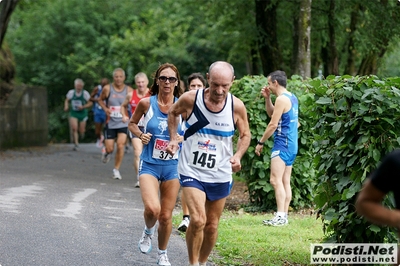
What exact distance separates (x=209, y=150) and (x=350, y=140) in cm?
125

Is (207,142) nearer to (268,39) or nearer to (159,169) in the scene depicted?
(159,169)

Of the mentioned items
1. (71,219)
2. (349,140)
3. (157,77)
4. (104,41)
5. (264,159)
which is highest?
(104,41)

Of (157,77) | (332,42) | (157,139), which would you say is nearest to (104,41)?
(332,42)

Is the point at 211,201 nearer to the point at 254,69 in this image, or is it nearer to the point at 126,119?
the point at 126,119

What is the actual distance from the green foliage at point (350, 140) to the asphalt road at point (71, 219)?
1.85 metres

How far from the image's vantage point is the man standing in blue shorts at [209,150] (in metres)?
7.44

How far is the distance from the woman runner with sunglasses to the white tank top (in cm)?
91

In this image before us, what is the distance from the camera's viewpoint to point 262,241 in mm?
9812

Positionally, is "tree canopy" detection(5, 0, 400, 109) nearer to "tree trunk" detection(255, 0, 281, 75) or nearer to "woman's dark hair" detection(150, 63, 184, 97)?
"tree trunk" detection(255, 0, 281, 75)

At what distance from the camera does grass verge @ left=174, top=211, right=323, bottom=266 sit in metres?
8.70

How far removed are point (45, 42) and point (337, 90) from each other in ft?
121

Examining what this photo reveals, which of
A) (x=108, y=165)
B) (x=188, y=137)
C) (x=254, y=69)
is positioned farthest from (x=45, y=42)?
(x=188, y=137)

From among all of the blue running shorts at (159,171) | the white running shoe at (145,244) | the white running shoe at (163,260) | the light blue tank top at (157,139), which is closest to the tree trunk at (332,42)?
the light blue tank top at (157,139)

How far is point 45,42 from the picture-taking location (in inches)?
1694
